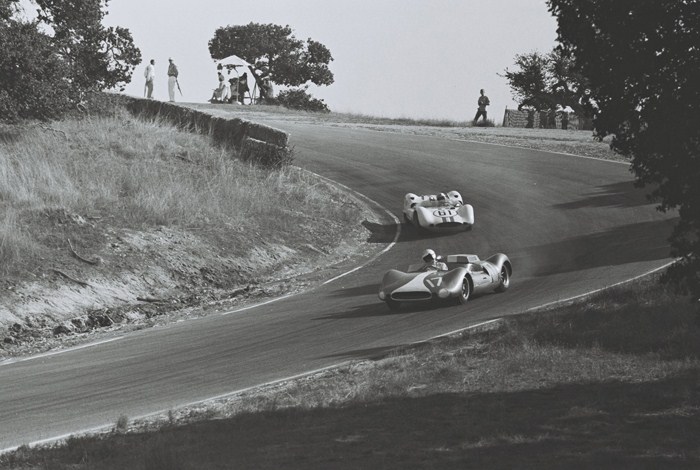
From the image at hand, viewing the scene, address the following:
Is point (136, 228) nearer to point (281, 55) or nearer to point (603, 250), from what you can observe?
point (603, 250)

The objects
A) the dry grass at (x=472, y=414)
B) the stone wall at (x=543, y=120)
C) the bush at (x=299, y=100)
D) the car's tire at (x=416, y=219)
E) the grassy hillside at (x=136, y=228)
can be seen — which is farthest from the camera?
the bush at (x=299, y=100)

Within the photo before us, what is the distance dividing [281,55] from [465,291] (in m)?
81.1

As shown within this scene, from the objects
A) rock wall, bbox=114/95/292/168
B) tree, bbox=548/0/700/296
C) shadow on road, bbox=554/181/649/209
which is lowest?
shadow on road, bbox=554/181/649/209

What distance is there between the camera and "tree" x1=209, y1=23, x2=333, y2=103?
9694 centimetres

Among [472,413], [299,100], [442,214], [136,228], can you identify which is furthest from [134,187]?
[299,100]

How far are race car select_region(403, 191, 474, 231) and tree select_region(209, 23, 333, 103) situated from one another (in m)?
67.7

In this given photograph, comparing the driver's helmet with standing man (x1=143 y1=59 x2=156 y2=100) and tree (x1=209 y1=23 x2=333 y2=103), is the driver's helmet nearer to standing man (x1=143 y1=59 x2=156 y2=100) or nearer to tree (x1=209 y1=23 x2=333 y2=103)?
standing man (x1=143 y1=59 x2=156 y2=100)

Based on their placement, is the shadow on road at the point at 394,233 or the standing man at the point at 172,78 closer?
the shadow on road at the point at 394,233

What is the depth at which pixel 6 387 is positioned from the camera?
1438 centimetres

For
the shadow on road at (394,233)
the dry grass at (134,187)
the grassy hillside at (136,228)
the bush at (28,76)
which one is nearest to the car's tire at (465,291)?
the grassy hillside at (136,228)

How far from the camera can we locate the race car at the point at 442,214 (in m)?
29.7

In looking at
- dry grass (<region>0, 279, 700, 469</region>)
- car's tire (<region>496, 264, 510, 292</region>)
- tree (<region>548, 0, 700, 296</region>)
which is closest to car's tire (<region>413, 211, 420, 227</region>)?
car's tire (<region>496, 264, 510, 292</region>)

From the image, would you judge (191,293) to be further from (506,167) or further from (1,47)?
(506,167)

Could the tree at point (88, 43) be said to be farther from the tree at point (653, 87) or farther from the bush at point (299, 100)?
the bush at point (299, 100)
